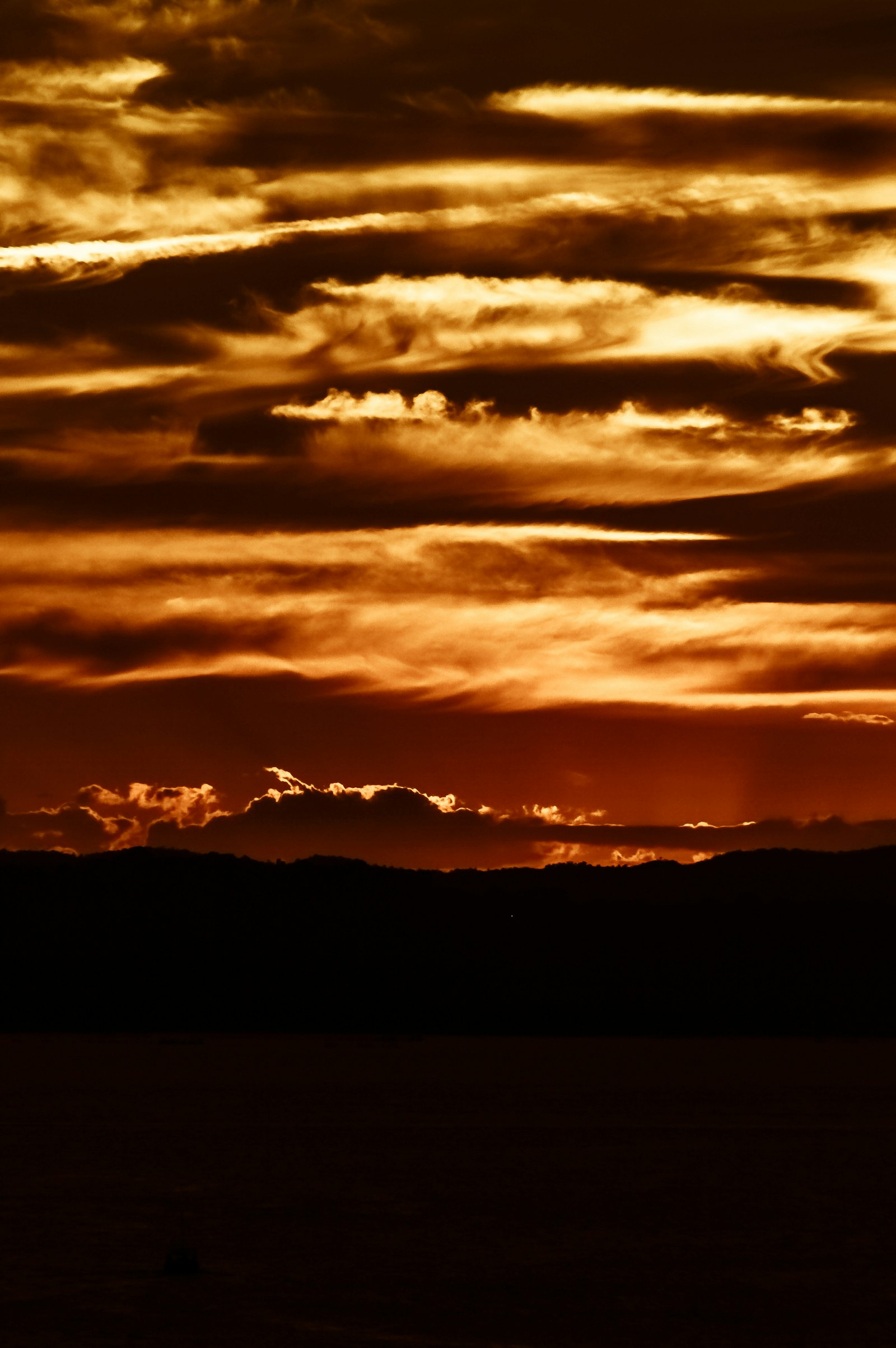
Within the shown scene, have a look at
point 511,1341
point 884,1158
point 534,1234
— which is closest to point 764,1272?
point 534,1234

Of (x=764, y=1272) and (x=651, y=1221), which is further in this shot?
(x=651, y=1221)

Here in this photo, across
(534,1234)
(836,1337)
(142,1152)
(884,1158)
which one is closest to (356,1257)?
(534,1234)

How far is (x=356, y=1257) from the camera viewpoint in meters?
82.4

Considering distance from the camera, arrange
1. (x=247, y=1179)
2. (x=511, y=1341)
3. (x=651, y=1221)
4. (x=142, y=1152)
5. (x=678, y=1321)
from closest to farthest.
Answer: (x=511, y=1341) → (x=678, y=1321) → (x=651, y=1221) → (x=247, y=1179) → (x=142, y=1152)

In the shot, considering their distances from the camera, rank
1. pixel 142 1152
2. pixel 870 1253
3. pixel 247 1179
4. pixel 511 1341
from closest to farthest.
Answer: pixel 511 1341, pixel 870 1253, pixel 247 1179, pixel 142 1152

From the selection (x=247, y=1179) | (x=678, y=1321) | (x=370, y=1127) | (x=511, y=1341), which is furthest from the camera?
(x=370, y=1127)

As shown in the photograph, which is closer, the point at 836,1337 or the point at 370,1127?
the point at 836,1337

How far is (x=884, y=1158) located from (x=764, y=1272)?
65.3 meters

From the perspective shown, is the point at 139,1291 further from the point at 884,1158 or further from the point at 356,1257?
the point at 884,1158

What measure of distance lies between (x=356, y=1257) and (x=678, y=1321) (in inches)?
744

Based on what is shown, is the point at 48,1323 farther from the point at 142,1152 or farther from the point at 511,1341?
the point at 142,1152

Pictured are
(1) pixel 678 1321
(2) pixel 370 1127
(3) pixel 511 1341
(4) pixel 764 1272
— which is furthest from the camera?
(2) pixel 370 1127

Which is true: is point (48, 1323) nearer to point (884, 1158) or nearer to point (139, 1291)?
point (139, 1291)

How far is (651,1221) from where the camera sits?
99000 mm
